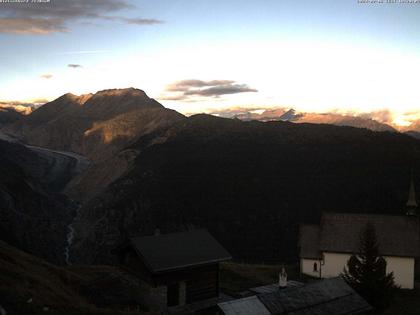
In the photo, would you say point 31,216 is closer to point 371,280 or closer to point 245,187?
point 245,187

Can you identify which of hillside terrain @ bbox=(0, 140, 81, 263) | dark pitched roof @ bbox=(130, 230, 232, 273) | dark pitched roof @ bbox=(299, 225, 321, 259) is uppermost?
dark pitched roof @ bbox=(130, 230, 232, 273)

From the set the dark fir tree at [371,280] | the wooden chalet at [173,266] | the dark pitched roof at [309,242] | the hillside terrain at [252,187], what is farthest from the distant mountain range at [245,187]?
the dark fir tree at [371,280]

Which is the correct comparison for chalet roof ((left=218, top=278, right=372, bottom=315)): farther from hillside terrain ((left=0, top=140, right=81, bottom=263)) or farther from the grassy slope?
hillside terrain ((left=0, top=140, right=81, bottom=263))

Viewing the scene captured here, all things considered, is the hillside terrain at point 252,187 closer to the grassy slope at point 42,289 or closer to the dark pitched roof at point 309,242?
the dark pitched roof at point 309,242

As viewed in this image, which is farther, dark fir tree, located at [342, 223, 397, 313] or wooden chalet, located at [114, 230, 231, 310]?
dark fir tree, located at [342, 223, 397, 313]

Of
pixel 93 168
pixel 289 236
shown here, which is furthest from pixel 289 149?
pixel 93 168

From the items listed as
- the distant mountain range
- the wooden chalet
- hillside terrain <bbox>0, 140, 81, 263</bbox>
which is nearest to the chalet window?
the wooden chalet

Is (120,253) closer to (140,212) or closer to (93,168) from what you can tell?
(140,212)
